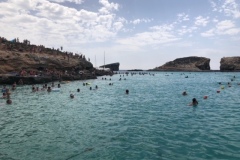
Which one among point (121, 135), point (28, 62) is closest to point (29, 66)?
point (28, 62)

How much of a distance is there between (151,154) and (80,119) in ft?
35.9

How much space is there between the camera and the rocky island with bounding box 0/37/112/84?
209 ft

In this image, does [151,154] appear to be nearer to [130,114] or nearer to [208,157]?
[208,157]

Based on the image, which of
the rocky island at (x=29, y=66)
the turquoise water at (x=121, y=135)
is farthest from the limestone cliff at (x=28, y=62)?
the turquoise water at (x=121, y=135)

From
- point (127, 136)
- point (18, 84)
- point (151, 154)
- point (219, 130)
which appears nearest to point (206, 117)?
point (219, 130)

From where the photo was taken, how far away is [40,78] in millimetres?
66375

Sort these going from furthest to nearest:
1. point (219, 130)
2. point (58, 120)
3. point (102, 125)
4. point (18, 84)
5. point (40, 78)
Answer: point (40, 78) → point (18, 84) → point (58, 120) → point (102, 125) → point (219, 130)

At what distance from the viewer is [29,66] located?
244 feet

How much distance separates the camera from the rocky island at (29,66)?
63.7m

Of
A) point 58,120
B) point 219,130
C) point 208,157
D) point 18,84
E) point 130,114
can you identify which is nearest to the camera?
point 208,157

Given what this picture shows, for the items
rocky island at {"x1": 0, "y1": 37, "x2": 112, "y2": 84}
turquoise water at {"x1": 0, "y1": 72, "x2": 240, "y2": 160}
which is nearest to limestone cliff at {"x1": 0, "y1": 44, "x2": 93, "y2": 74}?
rocky island at {"x1": 0, "y1": 37, "x2": 112, "y2": 84}

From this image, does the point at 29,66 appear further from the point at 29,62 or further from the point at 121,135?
the point at 121,135

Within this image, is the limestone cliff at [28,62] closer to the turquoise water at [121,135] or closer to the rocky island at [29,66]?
the rocky island at [29,66]

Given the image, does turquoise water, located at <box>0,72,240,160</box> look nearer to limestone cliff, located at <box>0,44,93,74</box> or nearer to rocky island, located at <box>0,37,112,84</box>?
rocky island, located at <box>0,37,112,84</box>
